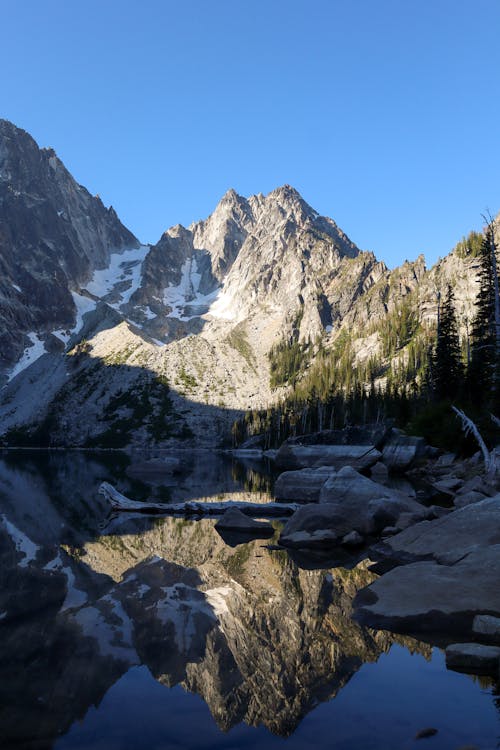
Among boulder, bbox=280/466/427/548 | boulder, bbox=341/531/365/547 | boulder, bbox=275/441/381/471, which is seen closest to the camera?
boulder, bbox=341/531/365/547

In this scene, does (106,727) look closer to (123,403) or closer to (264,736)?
(264,736)

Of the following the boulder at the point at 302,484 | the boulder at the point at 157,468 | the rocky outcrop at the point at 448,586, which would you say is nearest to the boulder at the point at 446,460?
the boulder at the point at 302,484

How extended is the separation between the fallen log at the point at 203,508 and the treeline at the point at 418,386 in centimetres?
1656

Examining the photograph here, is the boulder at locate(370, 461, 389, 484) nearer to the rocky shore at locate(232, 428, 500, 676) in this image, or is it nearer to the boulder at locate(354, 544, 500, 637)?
the rocky shore at locate(232, 428, 500, 676)

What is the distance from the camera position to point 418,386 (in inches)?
5025

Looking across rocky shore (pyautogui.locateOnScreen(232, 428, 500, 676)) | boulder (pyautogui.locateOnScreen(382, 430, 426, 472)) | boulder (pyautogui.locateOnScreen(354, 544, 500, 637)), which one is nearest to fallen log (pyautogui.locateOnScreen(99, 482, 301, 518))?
rocky shore (pyautogui.locateOnScreen(232, 428, 500, 676))

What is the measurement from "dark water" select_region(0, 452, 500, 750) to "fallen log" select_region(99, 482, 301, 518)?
41.3 feet

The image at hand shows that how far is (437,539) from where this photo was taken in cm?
1584

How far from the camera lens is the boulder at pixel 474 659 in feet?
27.4

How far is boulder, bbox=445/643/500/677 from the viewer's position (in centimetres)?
834

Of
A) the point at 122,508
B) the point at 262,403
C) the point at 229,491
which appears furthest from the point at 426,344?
the point at 122,508

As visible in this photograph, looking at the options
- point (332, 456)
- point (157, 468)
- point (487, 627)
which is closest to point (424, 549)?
point (487, 627)

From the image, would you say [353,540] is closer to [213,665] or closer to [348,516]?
[348,516]

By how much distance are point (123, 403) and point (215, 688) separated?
180 m
